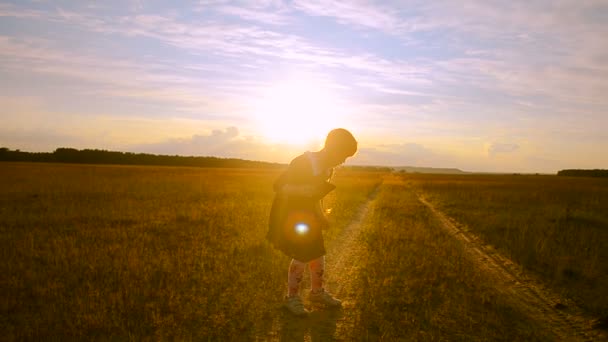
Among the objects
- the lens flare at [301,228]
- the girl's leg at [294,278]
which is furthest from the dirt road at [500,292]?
the lens flare at [301,228]

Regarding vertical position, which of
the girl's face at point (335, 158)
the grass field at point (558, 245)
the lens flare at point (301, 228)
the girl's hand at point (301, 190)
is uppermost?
the girl's face at point (335, 158)

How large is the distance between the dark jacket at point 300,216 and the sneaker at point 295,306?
1.56ft

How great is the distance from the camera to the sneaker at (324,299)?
561cm

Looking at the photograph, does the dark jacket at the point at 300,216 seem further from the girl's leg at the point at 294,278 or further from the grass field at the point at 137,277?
the grass field at the point at 137,277

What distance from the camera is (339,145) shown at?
5367 mm

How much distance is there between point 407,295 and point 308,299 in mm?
1363

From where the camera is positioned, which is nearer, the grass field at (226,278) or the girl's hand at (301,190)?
the grass field at (226,278)

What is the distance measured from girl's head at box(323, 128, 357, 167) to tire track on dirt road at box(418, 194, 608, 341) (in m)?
2.95

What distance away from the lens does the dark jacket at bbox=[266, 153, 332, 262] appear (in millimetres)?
5516

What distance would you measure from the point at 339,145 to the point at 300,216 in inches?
39.7

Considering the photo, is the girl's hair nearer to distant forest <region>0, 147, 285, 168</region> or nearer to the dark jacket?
the dark jacket

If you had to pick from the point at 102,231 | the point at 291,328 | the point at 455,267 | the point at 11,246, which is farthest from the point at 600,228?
the point at 11,246

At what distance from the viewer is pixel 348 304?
5754mm

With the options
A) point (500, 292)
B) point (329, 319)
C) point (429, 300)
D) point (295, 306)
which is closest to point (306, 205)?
point (295, 306)
